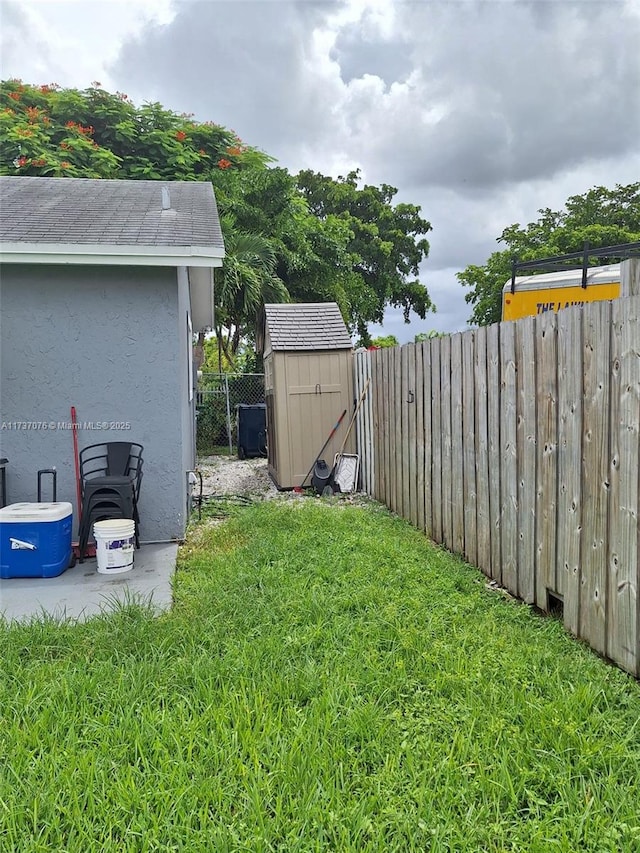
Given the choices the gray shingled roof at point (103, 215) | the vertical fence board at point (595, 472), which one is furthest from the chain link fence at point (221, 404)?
the vertical fence board at point (595, 472)

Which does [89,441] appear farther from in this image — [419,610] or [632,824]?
[632,824]

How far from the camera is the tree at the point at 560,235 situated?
2212cm

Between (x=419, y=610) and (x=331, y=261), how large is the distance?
45.2ft

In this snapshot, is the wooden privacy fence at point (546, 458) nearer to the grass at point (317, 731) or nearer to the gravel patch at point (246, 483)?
the grass at point (317, 731)

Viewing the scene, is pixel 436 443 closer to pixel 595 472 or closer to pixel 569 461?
pixel 569 461

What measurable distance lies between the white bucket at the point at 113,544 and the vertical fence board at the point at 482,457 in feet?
8.41

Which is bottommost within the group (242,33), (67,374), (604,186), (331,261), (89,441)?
(89,441)

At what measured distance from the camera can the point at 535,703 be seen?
221 centimetres

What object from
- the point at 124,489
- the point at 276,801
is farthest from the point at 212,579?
the point at 276,801

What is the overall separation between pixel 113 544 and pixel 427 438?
2.74 meters

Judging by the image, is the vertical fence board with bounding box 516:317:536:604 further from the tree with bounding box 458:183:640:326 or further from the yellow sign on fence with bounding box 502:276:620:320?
the tree with bounding box 458:183:640:326

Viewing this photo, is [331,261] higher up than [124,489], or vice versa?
[331,261]

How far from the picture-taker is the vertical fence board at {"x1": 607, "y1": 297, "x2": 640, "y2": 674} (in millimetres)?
2436

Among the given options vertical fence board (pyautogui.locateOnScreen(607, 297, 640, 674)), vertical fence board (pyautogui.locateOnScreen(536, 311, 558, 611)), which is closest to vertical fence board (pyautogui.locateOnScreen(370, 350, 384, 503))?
vertical fence board (pyautogui.locateOnScreen(536, 311, 558, 611))
